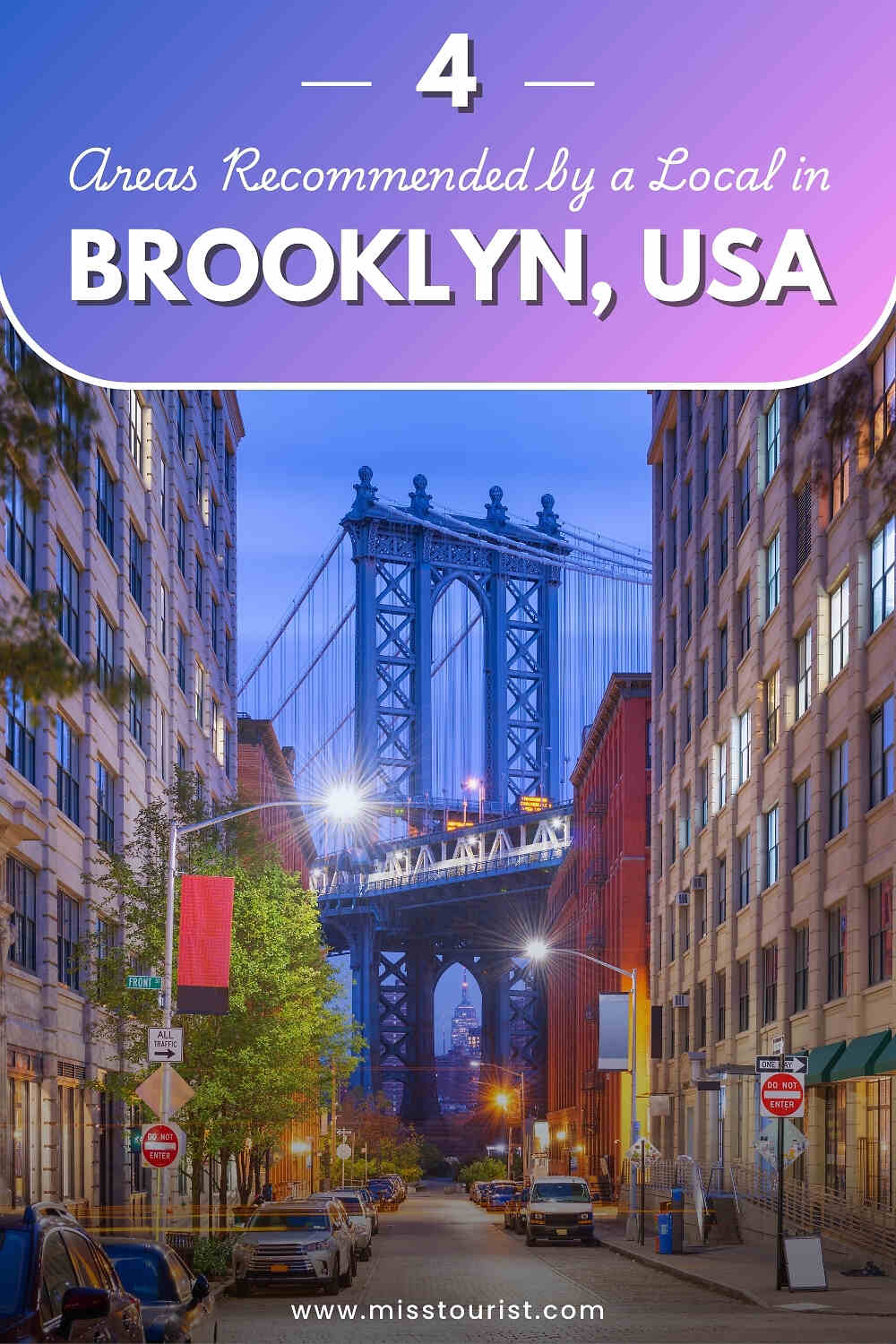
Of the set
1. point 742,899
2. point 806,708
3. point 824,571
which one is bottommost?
point 742,899

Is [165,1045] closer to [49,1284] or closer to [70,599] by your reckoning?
[70,599]

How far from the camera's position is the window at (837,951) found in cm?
4106

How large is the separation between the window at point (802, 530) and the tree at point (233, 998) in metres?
14.5

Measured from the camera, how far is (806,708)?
45438 mm

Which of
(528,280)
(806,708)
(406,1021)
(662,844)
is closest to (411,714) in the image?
(406,1021)

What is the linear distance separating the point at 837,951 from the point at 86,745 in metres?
17.2

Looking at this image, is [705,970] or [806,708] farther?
[705,970]

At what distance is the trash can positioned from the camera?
42.0 meters

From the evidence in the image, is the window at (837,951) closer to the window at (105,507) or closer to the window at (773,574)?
Answer: the window at (773,574)

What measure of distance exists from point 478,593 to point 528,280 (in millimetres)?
170397

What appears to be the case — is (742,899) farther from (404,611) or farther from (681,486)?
(404,611)

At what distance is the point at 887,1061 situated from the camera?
33.7 m

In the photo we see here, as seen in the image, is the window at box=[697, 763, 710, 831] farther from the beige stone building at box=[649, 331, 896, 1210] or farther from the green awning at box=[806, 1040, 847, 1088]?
the green awning at box=[806, 1040, 847, 1088]

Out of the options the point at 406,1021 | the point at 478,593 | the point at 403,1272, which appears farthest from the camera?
the point at 406,1021
